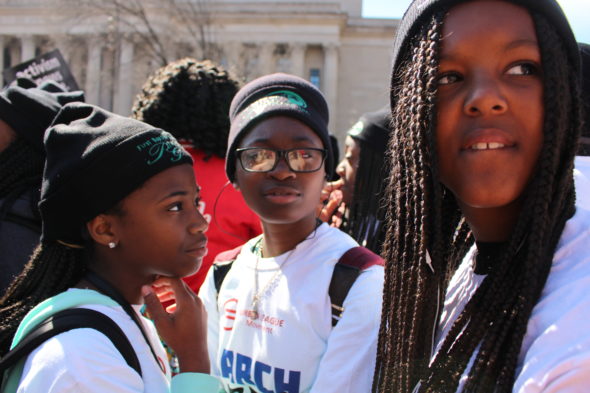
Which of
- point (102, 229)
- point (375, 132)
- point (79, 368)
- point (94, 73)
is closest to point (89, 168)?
point (102, 229)

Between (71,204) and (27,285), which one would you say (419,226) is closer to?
(71,204)

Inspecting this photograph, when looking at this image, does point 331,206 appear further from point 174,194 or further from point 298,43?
point 298,43

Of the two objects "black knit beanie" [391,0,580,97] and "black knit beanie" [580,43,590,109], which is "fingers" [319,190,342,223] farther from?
"black knit beanie" [391,0,580,97]

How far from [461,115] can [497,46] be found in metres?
0.17

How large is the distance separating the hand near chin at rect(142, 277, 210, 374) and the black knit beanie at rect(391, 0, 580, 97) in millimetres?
1072

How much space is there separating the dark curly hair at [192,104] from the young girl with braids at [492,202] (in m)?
2.08

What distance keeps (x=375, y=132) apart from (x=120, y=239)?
207cm

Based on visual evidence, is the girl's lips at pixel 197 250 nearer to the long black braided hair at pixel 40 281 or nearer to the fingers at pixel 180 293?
the fingers at pixel 180 293

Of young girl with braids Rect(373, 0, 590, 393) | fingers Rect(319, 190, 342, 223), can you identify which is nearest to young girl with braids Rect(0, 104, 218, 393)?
young girl with braids Rect(373, 0, 590, 393)

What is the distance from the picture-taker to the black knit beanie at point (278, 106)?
241 cm

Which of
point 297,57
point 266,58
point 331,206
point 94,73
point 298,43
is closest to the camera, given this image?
point 331,206

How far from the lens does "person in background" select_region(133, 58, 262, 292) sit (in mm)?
3246

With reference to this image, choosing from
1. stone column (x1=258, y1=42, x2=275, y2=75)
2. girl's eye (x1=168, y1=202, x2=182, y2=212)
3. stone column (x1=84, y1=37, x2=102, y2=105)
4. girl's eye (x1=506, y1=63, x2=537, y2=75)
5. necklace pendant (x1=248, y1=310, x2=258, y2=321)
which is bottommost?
necklace pendant (x1=248, y1=310, x2=258, y2=321)

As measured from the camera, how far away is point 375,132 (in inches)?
146
